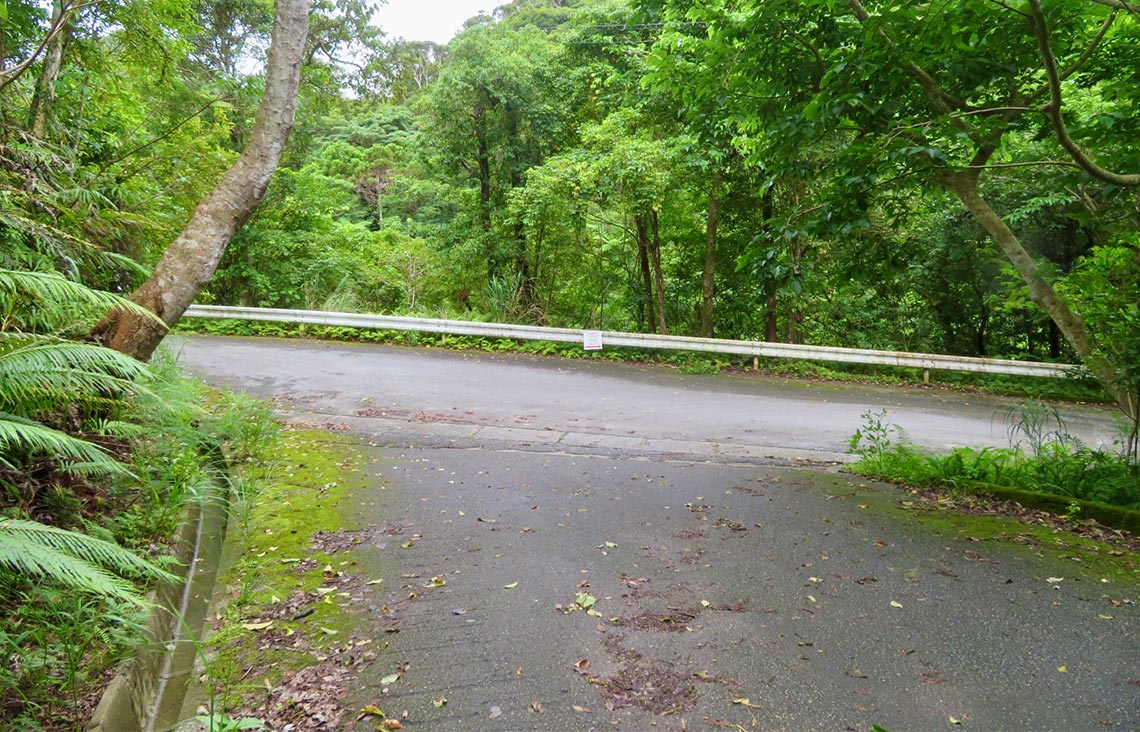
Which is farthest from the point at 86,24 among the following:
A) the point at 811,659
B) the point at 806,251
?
the point at 806,251

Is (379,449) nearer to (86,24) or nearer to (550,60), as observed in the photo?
(86,24)

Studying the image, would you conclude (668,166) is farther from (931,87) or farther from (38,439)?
(38,439)

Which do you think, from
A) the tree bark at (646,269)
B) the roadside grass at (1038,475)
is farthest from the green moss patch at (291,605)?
the tree bark at (646,269)

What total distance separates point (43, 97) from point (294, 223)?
961cm

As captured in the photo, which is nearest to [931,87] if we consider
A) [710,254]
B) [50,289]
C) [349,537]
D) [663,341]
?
[349,537]

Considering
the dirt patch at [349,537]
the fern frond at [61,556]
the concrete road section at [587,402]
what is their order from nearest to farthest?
the fern frond at [61,556] → the dirt patch at [349,537] → the concrete road section at [587,402]

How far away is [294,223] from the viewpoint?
48.1 feet

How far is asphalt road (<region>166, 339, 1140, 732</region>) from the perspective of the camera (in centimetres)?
257

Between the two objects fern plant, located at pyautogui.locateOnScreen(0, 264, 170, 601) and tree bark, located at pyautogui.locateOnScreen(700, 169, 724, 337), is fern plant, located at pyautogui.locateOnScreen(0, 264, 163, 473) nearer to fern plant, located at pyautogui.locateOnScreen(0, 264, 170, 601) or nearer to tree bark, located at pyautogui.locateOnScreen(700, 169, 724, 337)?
fern plant, located at pyautogui.locateOnScreen(0, 264, 170, 601)

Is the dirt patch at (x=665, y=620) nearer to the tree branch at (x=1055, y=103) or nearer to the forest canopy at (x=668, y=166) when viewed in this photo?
the forest canopy at (x=668, y=166)

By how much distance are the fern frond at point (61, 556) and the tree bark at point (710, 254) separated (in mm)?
11111

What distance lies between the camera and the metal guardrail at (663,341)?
10977mm

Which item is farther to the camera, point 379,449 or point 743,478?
point 379,449

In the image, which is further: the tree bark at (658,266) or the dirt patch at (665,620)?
the tree bark at (658,266)
